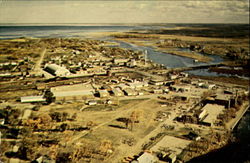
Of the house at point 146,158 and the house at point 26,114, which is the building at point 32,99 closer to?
the house at point 26,114

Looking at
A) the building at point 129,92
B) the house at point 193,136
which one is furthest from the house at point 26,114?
the house at point 193,136

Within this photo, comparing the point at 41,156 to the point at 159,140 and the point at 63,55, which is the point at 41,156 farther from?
the point at 63,55

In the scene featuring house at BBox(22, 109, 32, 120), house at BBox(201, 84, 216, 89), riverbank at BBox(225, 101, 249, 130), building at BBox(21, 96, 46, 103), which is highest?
house at BBox(201, 84, 216, 89)

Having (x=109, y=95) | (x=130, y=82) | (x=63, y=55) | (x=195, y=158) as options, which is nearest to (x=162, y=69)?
(x=130, y=82)

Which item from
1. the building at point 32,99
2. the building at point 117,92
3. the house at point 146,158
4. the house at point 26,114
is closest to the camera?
the house at point 146,158

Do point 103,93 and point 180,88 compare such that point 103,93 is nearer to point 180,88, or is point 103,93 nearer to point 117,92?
point 117,92

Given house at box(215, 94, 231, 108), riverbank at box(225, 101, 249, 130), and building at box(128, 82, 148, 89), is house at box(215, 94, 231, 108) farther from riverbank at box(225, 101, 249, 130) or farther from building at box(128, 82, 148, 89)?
building at box(128, 82, 148, 89)

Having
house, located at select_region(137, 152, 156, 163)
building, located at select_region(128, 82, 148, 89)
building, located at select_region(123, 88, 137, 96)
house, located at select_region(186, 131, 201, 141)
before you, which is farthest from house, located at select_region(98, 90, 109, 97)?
house, located at select_region(137, 152, 156, 163)

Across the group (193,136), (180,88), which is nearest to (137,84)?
(180,88)
